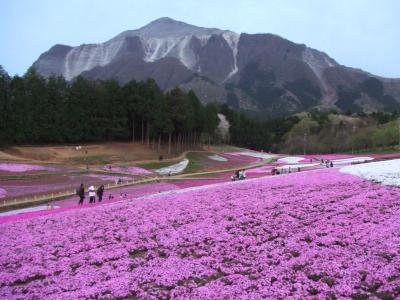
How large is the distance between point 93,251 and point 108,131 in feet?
258

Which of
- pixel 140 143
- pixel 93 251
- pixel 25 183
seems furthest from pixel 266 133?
pixel 93 251

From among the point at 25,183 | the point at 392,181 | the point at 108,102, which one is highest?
the point at 108,102

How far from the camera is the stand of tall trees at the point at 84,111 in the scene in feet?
269

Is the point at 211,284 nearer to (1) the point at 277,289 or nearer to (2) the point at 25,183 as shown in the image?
(1) the point at 277,289

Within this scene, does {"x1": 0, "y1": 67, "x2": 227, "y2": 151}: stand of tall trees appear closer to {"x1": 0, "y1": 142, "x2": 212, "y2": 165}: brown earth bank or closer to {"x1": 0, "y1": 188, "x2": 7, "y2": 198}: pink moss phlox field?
{"x1": 0, "y1": 142, "x2": 212, "y2": 165}: brown earth bank

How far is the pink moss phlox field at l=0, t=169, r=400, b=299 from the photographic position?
13656 mm

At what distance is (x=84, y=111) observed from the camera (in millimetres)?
93125

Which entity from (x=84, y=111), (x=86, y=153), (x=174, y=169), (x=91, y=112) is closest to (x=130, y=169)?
(x=174, y=169)

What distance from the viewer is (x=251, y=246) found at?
58.3 feet

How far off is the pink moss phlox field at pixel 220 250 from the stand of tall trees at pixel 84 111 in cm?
5930

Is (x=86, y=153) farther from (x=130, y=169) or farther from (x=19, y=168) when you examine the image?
(x=19, y=168)

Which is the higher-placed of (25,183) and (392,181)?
(392,181)

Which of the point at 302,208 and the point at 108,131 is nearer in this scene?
the point at 302,208

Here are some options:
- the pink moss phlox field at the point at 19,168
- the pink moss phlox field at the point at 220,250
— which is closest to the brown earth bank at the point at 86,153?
the pink moss phlox field at the point at 19,168
